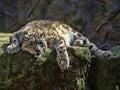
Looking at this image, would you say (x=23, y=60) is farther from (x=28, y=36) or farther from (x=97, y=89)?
(x=97, y=89)

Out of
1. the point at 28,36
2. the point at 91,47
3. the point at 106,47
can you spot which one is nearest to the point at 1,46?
the point at 28,36

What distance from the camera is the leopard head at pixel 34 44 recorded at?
6.21 metres

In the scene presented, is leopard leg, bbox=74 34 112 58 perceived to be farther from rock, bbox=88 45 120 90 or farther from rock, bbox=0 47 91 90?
rock, bbox=0 47 91 90

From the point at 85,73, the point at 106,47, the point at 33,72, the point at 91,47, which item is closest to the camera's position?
the point at 33,72

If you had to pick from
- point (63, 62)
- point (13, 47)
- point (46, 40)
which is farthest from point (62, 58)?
point (13, 47)

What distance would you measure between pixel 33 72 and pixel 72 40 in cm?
126

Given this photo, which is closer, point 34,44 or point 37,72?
point 37,72

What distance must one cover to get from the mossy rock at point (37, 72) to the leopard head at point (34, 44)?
7cm

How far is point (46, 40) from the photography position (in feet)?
21.3

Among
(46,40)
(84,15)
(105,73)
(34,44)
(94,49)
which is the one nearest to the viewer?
(34,44)

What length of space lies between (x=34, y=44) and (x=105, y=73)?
3.94 ft

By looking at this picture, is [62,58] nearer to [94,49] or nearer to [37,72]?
[37,72]

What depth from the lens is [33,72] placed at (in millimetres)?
6094

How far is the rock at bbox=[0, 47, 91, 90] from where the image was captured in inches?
241
